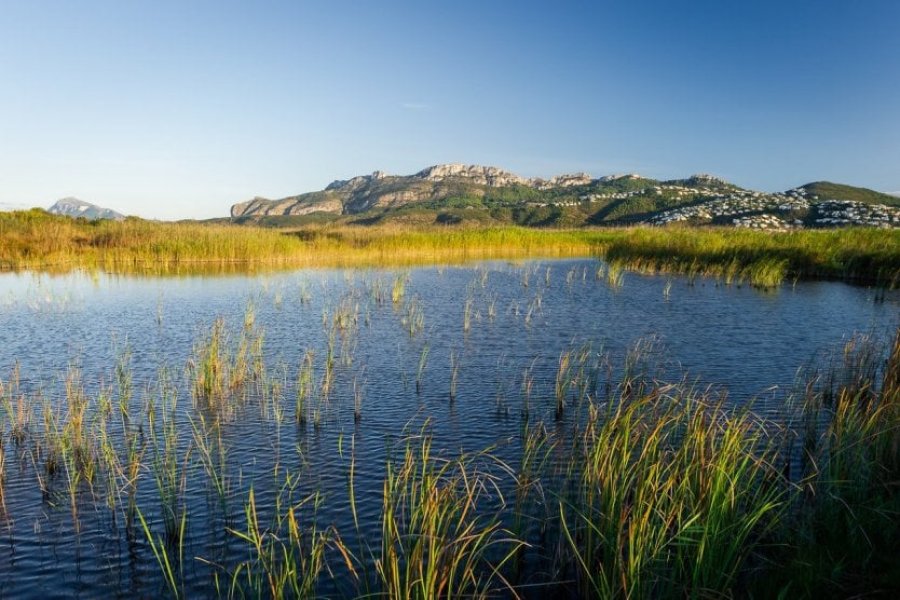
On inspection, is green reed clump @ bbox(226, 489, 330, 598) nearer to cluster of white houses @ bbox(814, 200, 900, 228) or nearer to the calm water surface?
the calm water surface

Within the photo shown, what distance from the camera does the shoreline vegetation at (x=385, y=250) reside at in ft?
93.8

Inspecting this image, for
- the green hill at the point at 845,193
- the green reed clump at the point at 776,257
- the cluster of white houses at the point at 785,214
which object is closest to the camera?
the green reed clump at the point at 776,257

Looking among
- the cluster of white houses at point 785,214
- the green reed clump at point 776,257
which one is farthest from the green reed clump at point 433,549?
the cluster of white houses at point 785,214

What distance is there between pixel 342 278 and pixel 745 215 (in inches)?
3731

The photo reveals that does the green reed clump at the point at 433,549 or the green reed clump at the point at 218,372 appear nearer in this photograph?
the green reed clump at the point at 433,549

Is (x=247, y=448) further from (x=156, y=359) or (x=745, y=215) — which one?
(x=745, y=215)

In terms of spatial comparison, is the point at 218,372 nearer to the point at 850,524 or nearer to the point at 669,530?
the point at 669,530

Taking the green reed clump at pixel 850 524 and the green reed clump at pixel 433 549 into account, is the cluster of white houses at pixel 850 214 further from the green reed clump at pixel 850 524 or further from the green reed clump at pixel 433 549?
the green reed clump at pixel 433 549

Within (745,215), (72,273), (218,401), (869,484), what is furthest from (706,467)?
(745,215)

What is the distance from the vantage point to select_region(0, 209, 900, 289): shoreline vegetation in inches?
1126

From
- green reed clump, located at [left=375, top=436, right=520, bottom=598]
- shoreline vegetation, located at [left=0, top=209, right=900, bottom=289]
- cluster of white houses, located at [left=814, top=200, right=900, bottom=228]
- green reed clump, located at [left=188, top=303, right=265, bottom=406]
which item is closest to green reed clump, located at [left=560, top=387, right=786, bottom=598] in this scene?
green reed clump, located at [left=375, top=436, right=520, bottom=598]

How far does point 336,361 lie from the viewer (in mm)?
13594

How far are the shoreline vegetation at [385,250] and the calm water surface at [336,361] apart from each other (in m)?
3.70

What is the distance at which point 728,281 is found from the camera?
90.1 ft
